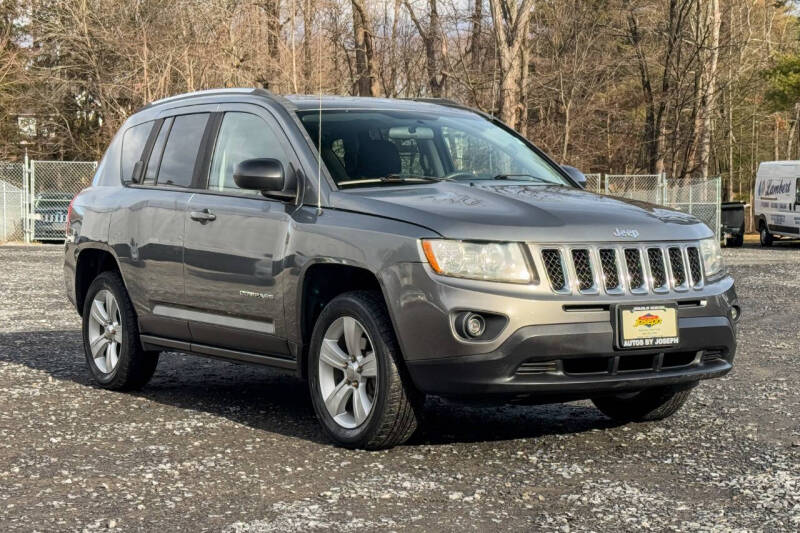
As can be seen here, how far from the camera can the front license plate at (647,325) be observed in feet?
19.7

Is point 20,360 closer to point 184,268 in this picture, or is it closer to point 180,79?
point 184,268

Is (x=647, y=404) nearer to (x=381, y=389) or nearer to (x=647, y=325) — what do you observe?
(x=647, y=325)

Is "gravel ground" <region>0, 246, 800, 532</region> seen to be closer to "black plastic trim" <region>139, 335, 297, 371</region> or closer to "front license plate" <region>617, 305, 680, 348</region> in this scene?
"black plastic trim" <region>139, 335, 297, 371</region>

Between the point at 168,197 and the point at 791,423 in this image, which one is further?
the point at 168,197

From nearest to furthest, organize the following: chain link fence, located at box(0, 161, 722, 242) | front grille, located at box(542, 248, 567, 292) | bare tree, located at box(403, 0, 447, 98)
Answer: front grille, located at box(542, 248, 567, 292) → chain link fence, located at box(0, 161, 722, 242) → bare tree, located at box(403, 0, 447, 98)

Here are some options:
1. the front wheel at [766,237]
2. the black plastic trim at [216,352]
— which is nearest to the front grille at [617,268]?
the black plastic trim at [216,352]

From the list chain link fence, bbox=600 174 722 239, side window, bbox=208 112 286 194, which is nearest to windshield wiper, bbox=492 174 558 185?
side window, bbox=208 112 286 194

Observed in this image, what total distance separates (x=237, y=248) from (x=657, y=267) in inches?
94.3

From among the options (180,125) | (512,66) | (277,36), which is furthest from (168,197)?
(277,36)

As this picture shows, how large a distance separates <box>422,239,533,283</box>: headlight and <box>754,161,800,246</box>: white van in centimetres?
3060

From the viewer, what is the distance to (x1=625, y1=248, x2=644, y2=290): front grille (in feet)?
20.2

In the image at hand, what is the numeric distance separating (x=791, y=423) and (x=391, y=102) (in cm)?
309

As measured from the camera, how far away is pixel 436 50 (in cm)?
4397

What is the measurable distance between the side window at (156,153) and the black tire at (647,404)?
328 cm
